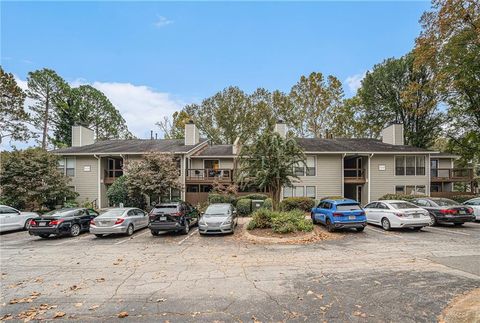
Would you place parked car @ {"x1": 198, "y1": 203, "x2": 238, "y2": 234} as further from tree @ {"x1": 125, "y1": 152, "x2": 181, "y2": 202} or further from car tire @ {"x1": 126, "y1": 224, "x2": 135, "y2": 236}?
tree @ {"x1": 125, "y1": 152, "x2": 181, "y2": 202}

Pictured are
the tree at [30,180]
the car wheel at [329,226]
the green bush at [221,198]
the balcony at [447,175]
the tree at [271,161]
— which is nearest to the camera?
the car wheel at [329,226]

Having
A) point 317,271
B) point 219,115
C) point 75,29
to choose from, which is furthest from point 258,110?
point 317,271

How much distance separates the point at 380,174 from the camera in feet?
79.7

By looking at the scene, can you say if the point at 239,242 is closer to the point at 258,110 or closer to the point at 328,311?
the point at 328,311

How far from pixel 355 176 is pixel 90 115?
42047 mm

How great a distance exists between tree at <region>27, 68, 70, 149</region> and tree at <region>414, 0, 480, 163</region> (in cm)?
4524

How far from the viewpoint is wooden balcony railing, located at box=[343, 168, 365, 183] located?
2443 centimetres

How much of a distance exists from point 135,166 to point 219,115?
2149cm

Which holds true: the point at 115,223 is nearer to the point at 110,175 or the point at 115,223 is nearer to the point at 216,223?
the point at 216,223

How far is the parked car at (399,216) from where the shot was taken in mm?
12453

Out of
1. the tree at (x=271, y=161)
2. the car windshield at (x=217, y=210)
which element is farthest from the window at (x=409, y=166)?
the car windshield at (x=217, y=210)

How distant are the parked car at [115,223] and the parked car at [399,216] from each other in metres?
13.0

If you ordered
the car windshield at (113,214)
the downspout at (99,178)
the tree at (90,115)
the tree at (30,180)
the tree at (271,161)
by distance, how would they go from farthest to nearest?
the tree at (90,115) → the downspout at (99,178) → the tree at (30,180) → the tree at (271,161) → the car windshield at (113,214)

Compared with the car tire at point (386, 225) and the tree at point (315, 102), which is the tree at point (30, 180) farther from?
the tree at point (315, 102)
